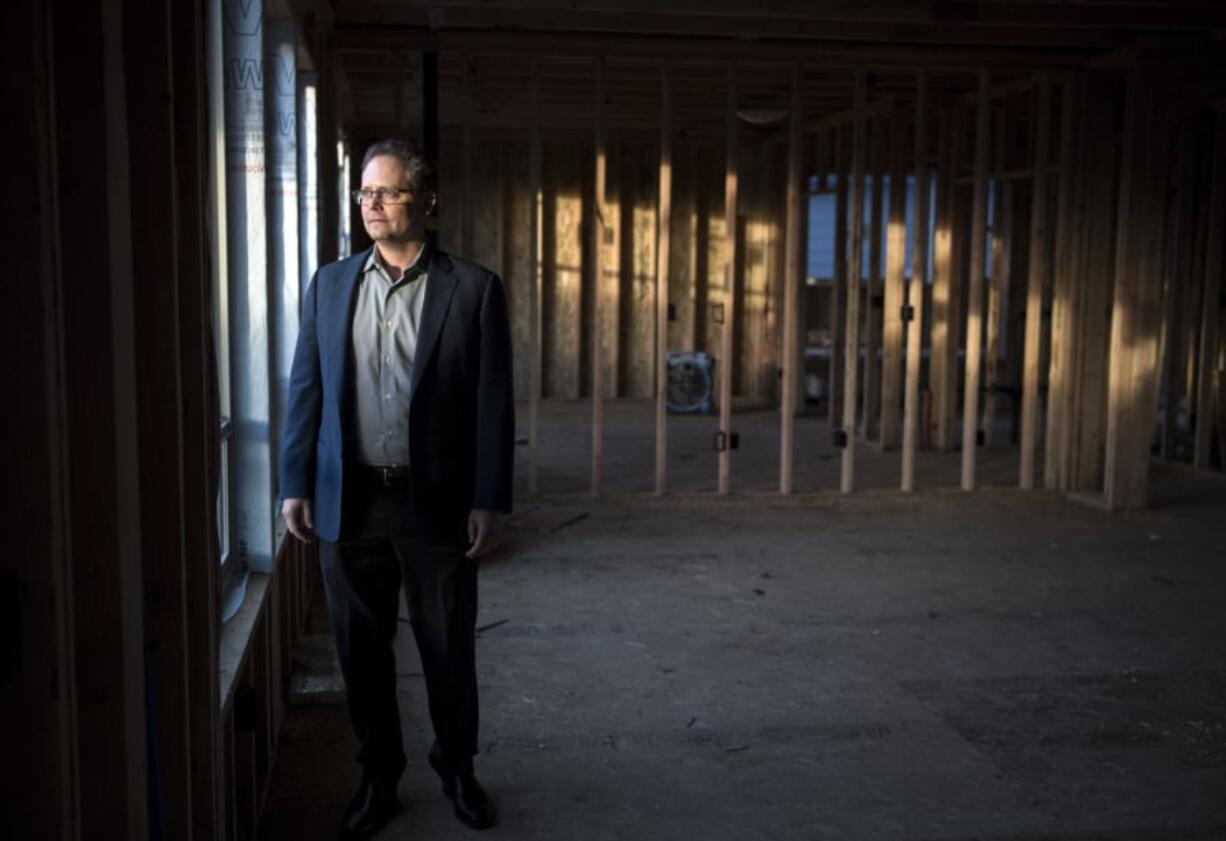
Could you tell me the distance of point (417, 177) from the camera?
3.05 m

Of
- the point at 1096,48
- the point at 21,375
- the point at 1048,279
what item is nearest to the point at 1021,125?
the point at 1048,279

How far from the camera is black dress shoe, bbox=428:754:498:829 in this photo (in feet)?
11.0

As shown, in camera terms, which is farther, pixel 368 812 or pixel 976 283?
pixel 976 283

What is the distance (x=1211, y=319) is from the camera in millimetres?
9570

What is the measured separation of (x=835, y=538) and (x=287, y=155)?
402 cm

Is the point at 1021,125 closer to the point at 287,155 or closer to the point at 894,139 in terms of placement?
the point at 894,139

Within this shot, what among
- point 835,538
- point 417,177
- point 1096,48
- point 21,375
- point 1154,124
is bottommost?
point 835,538

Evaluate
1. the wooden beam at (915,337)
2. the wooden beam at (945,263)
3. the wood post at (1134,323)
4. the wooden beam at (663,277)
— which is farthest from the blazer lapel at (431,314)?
the wooden beam at (945,263)

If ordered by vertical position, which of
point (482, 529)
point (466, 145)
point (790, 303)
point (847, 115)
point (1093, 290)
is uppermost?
point (847, 115)

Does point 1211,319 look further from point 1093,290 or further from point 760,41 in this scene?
point 760,41

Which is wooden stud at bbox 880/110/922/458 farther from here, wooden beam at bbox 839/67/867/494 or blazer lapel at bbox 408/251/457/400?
blazer lapel at bbox 408/251/457/400

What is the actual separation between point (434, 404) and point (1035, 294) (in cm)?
664

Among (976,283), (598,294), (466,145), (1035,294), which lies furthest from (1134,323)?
(466,145)

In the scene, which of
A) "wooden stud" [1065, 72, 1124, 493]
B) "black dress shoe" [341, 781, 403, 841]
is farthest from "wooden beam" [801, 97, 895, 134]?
"black dress shoe" [341, 781, 403, 841]
